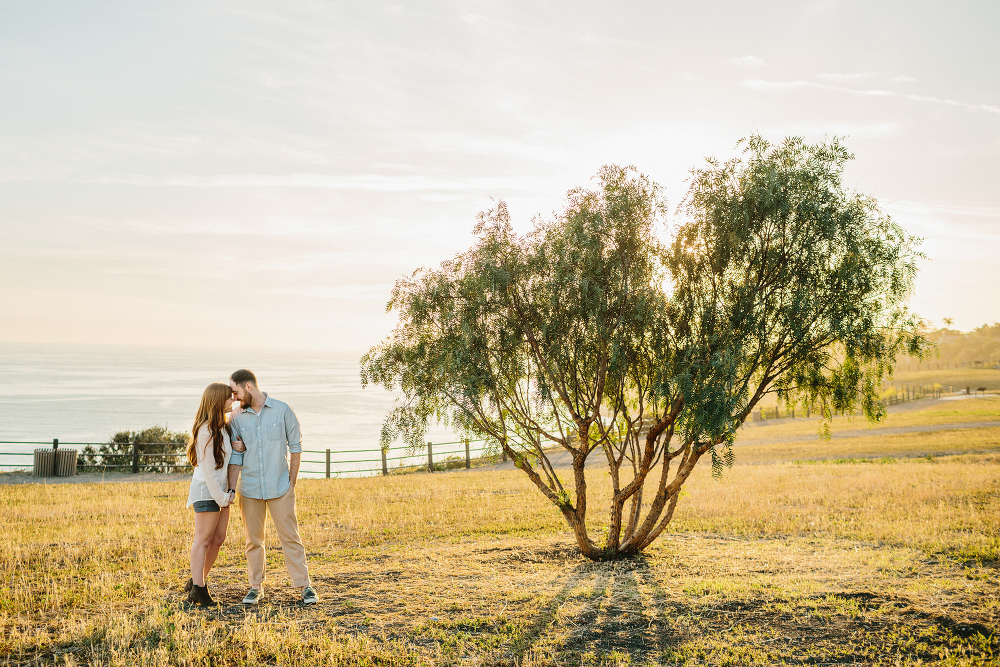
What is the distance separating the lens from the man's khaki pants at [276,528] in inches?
272

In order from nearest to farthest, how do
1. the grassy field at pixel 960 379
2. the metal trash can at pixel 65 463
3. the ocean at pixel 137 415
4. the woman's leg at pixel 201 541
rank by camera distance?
the woman's leg at pixel 201 541
the metal trash can at pixel 65 463
the ocean at pixel 137 415
the grassy field at pixel 960 379

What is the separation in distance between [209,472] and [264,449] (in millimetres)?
570

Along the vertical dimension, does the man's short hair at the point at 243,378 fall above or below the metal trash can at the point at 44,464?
above

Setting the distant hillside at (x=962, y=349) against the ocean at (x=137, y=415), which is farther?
the distant hillside at (x=962, y=349)

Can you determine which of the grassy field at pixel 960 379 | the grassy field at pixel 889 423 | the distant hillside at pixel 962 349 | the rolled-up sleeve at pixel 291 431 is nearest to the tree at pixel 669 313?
the rolled-up sleeve at pixel 291 431

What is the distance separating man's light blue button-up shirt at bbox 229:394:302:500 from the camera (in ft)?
22.5

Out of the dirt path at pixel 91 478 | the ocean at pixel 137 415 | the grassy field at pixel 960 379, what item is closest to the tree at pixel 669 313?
the dirt path at pixel 91 478

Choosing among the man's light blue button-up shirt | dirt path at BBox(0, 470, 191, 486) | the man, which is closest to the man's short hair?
the man

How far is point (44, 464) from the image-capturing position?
2320cm

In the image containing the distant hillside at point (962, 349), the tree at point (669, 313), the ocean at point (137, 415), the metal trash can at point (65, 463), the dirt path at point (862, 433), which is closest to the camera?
the tree at point (669, 313)

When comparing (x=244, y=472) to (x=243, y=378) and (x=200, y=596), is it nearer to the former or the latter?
(x=243, y=378)

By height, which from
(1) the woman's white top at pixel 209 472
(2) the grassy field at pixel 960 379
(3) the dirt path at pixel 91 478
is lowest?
(2) the grassy field at pixel 960 379

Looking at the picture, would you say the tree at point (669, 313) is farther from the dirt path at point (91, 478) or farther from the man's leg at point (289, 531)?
the dirt path at point (91, 478)

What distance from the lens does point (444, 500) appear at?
17.6 m
